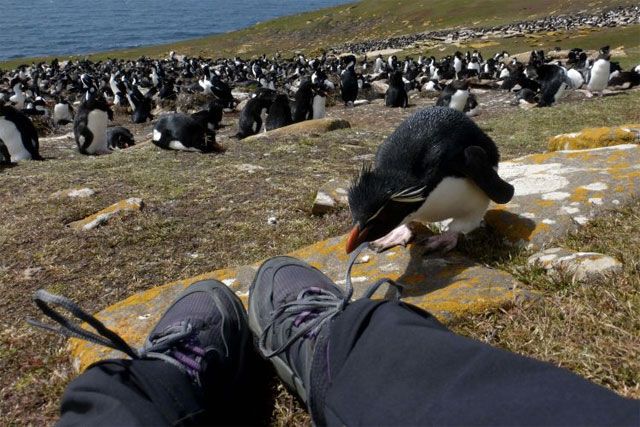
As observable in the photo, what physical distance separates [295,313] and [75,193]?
417 cm

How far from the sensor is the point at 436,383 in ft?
4.42

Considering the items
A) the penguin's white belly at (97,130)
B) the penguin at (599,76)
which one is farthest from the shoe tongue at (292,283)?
the penguin at (599,76)

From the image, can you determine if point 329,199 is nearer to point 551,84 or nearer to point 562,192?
point 562,192

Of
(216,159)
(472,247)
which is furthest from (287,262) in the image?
(216,159)

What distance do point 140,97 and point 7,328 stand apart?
50.5ft

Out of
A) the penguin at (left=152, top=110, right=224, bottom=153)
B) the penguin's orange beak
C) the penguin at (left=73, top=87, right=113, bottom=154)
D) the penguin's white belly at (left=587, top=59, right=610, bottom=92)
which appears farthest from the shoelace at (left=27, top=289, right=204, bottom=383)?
the penguin's white belly at (left=587, top=59, right=610, bottom=92)

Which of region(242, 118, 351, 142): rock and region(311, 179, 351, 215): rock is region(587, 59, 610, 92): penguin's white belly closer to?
region(242, 118, 351, 142): rock

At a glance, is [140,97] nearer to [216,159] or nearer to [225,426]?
[216,159]

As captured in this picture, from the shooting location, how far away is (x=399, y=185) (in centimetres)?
271

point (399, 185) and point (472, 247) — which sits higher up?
point (399, 185)

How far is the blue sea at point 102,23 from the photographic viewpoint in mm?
78375

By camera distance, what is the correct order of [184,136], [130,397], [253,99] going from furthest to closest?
[253,99] → [184,136] → [130,397]

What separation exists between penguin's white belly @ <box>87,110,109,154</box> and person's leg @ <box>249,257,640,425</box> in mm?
9524

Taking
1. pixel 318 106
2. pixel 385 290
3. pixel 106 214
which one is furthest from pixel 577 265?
pixel 318 106
